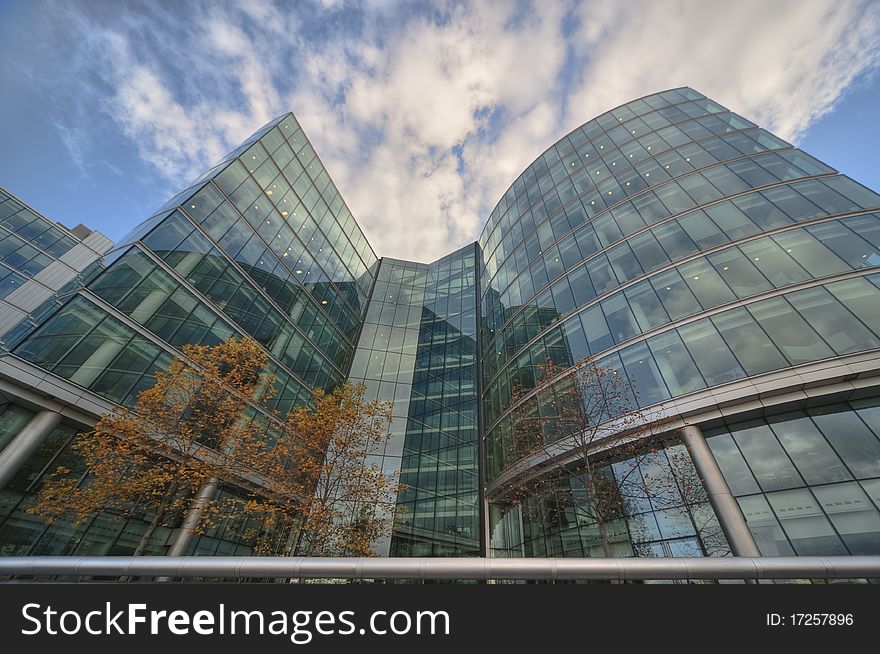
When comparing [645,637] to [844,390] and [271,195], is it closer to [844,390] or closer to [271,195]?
[844,390]

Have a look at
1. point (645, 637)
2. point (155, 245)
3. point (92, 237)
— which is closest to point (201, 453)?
point (155, 245)

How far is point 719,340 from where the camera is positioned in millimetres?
17641

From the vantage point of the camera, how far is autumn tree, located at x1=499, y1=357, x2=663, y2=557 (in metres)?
17.4

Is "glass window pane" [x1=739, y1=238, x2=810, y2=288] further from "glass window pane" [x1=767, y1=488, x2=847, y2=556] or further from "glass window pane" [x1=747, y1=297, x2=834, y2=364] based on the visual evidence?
"glass window pane" [x1=767, y1=488, x2=847, y2=556]

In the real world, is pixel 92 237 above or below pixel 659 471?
above

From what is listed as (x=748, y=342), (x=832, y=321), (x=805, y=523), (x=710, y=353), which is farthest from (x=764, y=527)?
(x=832, y=321)

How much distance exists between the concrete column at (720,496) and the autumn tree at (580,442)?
4.99 feet

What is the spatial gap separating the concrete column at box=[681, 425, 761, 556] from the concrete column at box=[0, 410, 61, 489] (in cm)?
2825

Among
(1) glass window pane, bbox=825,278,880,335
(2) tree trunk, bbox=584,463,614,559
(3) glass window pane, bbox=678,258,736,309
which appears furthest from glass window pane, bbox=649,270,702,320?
(2) tree trunk, bbox=584,463,614,559

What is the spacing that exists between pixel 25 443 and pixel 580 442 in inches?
976

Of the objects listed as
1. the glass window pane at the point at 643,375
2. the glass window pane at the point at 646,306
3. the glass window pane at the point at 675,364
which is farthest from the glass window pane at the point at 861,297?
the glass window pane at the point at 643,375

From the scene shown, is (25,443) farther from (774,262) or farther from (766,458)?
(774,262)

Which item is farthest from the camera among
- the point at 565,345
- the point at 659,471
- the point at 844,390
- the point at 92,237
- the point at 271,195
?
the point at 92,237

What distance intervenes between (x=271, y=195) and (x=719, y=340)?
33.4 meters
